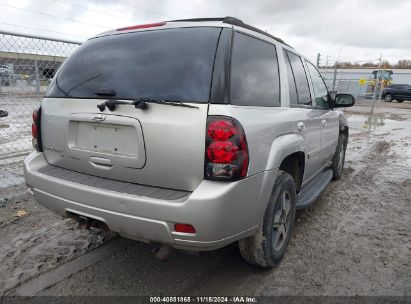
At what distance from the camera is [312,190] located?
3.90 meters

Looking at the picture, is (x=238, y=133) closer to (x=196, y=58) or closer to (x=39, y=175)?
(x=196, y=58)

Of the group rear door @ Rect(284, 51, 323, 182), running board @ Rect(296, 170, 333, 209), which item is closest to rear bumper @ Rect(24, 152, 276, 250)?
rear door @ Rect(284, 51, 323, 182)

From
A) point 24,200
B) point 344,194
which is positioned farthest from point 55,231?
point 344,194

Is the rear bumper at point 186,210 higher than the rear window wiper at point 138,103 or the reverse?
the reverse

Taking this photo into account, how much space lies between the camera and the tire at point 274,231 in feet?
8.55

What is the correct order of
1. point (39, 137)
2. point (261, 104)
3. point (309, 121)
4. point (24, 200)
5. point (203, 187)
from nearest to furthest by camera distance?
point (203, 187)
point (261, 104)
point (39, 137)
point (309, 121)
point (24, 200)

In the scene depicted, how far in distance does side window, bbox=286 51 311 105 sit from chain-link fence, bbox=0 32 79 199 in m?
3.54

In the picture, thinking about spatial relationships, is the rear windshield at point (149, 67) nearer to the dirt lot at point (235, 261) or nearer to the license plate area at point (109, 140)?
the license plate area at point (109, 140)

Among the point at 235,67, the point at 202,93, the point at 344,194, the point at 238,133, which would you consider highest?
the point at 235,67

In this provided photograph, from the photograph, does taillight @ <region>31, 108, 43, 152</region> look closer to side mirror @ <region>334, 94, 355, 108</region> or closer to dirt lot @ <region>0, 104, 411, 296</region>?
dirt lot @ <region>0, 104, 411, 296</region>

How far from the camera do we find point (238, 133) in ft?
6.99

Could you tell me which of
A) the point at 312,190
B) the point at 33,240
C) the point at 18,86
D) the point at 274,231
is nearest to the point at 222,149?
the point at 274,231

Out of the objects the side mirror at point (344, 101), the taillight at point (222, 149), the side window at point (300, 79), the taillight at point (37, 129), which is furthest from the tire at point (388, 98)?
the taillight at point (37, 129)

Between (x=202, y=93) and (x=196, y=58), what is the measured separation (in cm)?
27
